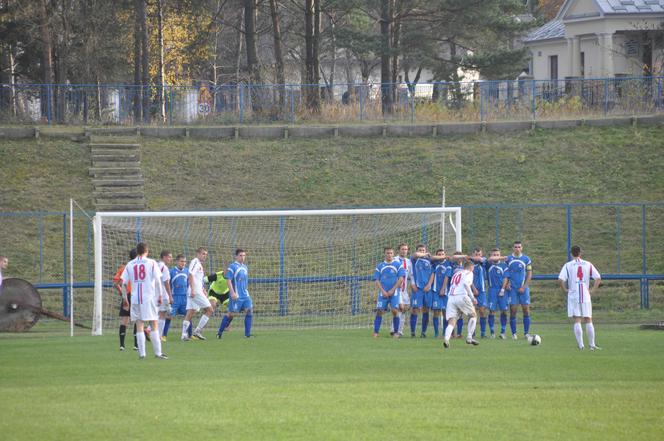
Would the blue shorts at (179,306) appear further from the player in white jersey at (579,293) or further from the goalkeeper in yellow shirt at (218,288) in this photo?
the player in white jersey at (579,293)

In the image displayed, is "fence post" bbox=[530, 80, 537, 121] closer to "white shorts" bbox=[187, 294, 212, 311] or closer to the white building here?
the white building

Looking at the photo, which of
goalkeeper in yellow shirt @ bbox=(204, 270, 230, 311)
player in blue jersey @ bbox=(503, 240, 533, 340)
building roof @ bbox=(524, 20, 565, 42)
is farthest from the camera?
building roof @ bbox=(524, 20, 565, 42)

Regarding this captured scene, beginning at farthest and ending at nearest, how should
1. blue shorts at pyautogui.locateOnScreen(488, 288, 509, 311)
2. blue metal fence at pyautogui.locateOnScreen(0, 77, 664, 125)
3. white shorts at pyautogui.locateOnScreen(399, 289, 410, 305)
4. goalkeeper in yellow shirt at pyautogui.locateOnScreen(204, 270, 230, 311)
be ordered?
blue metal fence at pyautogui.locateOnScreen(0, 77, 664, 125) → goalkeeper in yellow shirt at pyautogui.locateOnScreen(204, 270, 230, 311) → white shorts at pyautogui.locateOnScreen(399, 289, 410, 305) → blue shorts at pyautogui.locateOnScreen(488, 288, 509, 311)

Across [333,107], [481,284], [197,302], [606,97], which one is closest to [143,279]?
[197,302]

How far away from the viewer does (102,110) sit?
36.2m

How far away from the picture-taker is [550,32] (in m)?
54.0

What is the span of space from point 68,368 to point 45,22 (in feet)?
82.0

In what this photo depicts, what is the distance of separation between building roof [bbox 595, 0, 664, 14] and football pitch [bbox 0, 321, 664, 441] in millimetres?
30206

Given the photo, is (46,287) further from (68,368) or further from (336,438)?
(336,438)

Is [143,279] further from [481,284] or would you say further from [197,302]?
[481,284]

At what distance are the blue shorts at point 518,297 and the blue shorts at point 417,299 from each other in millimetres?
1731

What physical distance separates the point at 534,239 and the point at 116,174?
13124mm

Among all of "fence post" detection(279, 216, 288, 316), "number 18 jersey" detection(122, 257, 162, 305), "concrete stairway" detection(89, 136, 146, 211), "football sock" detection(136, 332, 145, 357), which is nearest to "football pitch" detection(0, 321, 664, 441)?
"football sock" detection(136, 332, 145, 357)

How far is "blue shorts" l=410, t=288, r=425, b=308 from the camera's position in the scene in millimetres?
20913
